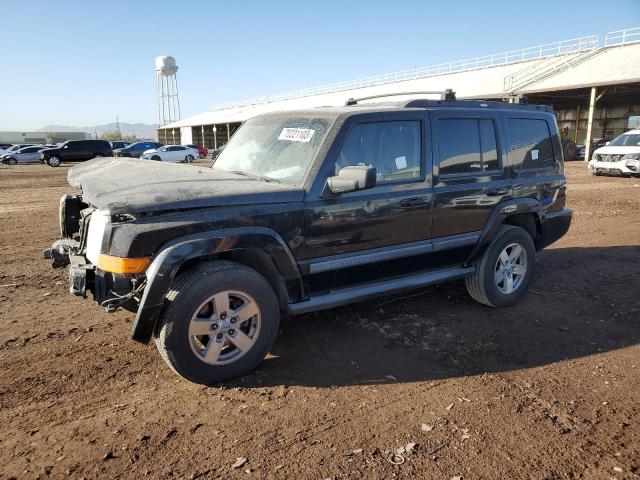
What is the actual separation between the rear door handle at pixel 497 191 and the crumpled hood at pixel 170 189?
2.11 metres

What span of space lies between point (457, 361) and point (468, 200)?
1.53 meters

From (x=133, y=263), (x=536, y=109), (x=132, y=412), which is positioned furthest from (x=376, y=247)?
(x=536, y=109)

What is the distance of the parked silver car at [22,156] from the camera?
32.0 meters

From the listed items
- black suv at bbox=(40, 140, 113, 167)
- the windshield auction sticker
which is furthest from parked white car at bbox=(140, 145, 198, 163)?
the windshield auction sticker

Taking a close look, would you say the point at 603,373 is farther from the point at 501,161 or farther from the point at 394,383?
the point at 501,161

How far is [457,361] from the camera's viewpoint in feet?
12.2

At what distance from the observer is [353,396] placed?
321 cm

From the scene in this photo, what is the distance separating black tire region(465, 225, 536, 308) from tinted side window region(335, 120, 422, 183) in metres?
1.26

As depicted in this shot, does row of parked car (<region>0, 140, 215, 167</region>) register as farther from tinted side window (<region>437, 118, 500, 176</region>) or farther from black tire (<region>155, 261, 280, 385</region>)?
black tire (<region>155, 261, 280, 385</region>)

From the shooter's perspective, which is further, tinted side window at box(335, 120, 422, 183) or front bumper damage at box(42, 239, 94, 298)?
tinted side window at box(335, 120, 422, 183)

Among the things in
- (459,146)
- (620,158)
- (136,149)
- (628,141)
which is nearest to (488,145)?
(459,146)

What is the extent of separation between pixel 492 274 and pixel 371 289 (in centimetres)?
150

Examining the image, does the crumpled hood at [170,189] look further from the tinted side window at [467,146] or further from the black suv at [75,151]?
Result: the black suv at [75,151]

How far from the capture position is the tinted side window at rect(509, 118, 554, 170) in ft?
15.8
